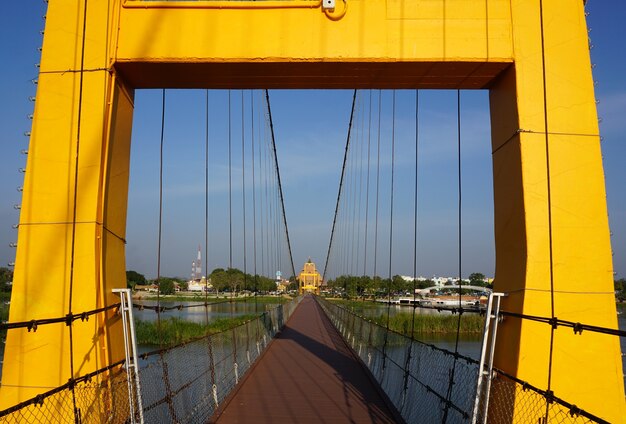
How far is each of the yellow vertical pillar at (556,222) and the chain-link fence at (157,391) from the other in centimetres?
235

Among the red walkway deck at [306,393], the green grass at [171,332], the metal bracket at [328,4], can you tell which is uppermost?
the metal bracket at [328,4]

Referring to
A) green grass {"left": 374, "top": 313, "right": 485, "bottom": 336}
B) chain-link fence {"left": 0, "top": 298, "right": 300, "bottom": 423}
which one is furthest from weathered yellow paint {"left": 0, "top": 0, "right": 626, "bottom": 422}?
green grass {"left": 374, "top": 313, "right": 485, "bottom": 336}

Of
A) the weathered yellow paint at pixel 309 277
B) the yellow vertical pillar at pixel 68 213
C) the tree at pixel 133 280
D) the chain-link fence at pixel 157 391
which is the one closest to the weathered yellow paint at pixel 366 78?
the yellow vertical pillar at pixel 68 213

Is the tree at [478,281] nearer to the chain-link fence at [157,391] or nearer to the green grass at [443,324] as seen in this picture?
the green grass at [443,324]

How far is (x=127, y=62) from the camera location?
4.19 metres

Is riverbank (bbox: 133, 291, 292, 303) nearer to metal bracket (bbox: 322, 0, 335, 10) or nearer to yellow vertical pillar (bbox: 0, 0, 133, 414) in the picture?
yellow vertical pillar (bbox: 0, 0, 133, 414)

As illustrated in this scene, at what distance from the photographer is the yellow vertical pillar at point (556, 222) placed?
3.72 m

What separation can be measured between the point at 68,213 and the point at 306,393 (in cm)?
332

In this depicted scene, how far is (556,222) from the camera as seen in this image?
3848 millimetres

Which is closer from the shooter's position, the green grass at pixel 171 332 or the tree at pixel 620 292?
the tree at pixel 620 292

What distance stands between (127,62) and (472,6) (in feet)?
8.57

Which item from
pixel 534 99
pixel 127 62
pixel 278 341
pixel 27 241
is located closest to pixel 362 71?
pixel 534 99

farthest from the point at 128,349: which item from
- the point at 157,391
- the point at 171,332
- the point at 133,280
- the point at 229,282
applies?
the point at 171,332

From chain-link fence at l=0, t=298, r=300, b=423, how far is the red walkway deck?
0.83ft
